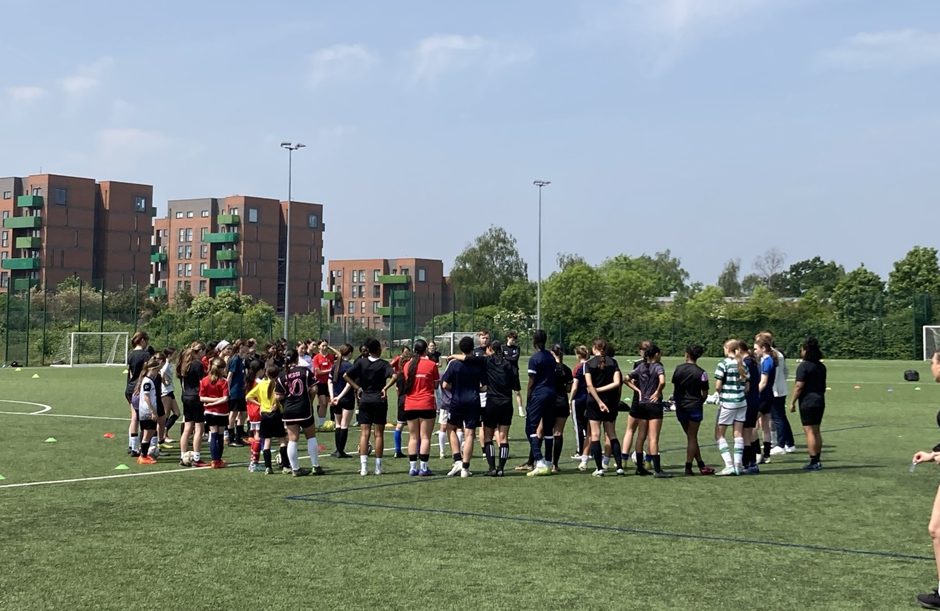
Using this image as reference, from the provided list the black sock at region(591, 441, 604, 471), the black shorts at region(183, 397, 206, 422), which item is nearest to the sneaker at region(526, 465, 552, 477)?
the black sock at region(591, 441, 604, 471)

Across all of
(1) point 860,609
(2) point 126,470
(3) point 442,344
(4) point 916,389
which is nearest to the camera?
(1) point 860,609

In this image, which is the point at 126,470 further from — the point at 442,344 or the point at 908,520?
the point at 442,344

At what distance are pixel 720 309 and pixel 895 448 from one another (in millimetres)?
83368

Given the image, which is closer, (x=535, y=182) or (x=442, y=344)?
(x=442, y=344)

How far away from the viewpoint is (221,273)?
495ft

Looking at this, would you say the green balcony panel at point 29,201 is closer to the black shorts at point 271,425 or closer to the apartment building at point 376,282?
the apartment building at point 376,282

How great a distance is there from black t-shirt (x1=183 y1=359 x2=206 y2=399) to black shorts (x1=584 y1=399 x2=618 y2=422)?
6224 mm

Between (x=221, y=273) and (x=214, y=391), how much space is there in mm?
137347

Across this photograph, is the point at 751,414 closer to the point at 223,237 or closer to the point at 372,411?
the point at 372,411

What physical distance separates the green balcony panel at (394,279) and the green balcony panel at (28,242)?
54.8 m

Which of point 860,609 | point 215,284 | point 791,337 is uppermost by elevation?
point 215,284

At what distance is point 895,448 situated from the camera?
1989 cm

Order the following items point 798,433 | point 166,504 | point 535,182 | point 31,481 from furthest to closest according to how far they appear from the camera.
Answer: point 535,182 < point 798,433 < point 31,481 < point 166,504

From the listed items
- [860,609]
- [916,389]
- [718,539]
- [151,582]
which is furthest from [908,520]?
[916,389]
